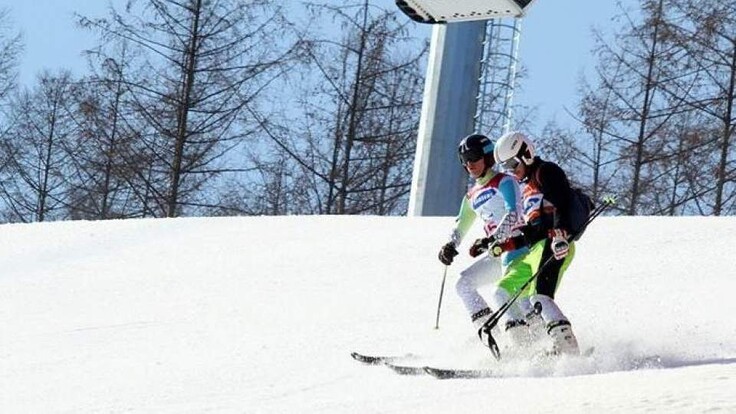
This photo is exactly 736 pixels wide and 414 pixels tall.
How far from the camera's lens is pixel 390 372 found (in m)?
9.12

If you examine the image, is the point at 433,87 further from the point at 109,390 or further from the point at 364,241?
the point at 109,390

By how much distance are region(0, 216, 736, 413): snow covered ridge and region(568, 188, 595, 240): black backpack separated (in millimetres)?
812

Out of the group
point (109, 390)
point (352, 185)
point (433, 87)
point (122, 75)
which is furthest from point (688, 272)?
point (122, 75)

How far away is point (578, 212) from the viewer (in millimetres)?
8766

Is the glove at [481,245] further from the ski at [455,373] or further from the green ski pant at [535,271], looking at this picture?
the ski at [455,373]

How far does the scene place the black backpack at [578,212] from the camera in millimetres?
8742

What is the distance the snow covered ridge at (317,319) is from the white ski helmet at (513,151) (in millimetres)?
1314

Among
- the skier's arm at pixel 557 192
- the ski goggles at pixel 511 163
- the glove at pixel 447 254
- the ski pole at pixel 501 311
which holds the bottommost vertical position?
the ski pole at pixel 501 311

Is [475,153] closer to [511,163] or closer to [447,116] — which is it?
[511,163]

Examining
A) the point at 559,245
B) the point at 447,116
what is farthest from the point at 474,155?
the point at 447,116

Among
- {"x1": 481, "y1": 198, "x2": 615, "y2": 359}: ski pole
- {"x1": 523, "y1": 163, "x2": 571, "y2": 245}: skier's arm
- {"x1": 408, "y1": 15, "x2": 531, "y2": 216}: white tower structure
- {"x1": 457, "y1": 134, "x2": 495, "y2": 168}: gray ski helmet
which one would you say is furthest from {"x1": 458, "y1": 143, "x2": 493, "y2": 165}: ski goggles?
{"x1": 408, "y1": 15, "x2": 531, "y2": 216}: white tower structure

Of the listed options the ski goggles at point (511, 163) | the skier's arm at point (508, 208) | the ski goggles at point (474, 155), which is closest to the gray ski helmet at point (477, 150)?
the ski goggles at point (474, 155)

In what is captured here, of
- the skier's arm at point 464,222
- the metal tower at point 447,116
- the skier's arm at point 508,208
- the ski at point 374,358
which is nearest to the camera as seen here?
the skier's arm at point 508,208

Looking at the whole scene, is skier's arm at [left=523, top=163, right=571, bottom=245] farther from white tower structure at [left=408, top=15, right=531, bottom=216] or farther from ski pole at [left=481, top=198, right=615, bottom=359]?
white tower structure at [left=408, top=15, right=531, bottom=216]
